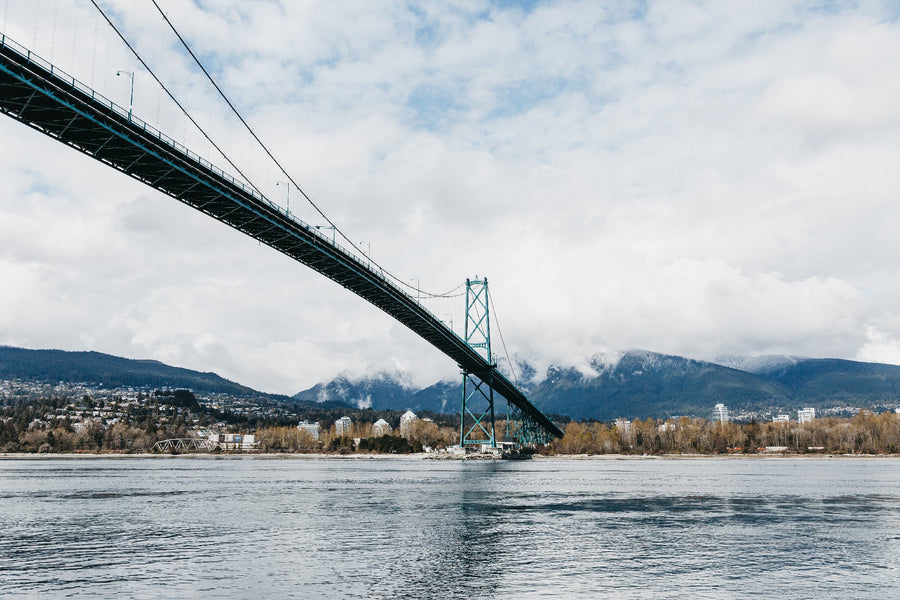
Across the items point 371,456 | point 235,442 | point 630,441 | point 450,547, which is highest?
point 450,547

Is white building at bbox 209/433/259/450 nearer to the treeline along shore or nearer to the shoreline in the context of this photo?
the treeline along shore

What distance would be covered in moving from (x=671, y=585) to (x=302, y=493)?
2904 centimetres

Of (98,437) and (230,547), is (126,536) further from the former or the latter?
(98,437)

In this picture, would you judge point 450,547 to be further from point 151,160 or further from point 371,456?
point 371,456

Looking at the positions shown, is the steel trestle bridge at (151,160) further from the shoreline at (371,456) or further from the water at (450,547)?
the shoreline at (371,456)

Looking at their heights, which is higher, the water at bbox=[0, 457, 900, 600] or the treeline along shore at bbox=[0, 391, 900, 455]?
the water at bbox=[0, 457, 900, 600]

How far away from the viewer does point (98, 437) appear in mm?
149875

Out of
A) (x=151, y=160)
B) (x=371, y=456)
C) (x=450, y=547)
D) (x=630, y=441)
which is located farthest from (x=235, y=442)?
(x=450, y=547)

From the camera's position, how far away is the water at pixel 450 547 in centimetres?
1520

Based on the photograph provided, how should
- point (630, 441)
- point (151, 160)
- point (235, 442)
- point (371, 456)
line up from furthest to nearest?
point (235, 442) < point (630, 441) < point (371, 456) < point (151, 160)

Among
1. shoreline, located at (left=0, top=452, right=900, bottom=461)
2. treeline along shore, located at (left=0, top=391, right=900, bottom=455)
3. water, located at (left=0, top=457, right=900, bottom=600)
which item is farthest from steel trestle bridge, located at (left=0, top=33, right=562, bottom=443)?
treeline along shore, located at (left=0, top=391, right=900, bottom=455)

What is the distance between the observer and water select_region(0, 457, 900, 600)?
15.2 m

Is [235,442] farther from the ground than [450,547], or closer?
closer

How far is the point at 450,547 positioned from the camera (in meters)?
20.4
